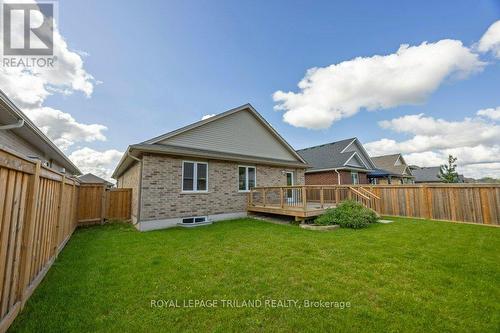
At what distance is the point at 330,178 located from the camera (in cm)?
1845

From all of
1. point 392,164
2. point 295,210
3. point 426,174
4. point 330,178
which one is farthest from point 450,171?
point 295,210

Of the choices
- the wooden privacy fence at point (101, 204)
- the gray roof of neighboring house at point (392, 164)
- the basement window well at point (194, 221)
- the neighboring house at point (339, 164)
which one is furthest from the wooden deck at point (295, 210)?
the gray roof of neighboring house at point (392, 164)

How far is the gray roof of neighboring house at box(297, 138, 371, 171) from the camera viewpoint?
1845cm

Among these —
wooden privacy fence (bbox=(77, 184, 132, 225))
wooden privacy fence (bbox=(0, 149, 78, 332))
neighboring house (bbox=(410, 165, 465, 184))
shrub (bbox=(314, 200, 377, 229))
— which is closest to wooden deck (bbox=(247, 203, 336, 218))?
shrub (bbox=(314, 200, 377, 229))

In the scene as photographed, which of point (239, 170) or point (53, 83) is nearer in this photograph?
point (53, 83)

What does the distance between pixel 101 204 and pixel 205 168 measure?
5.30 metres

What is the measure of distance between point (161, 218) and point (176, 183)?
157cm

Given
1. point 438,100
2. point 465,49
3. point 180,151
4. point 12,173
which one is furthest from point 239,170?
point 438,100

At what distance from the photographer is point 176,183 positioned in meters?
9.18

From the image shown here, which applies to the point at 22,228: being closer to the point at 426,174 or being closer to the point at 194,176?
the point at 194,176

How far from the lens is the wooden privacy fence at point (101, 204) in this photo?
9.64 meters

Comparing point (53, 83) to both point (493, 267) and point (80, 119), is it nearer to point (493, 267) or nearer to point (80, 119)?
point (80, 119)

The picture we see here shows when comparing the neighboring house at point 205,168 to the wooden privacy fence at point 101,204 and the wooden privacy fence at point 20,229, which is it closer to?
the wooden privacy fence at point 101,204

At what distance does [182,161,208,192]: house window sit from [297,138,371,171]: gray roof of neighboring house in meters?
12.3
